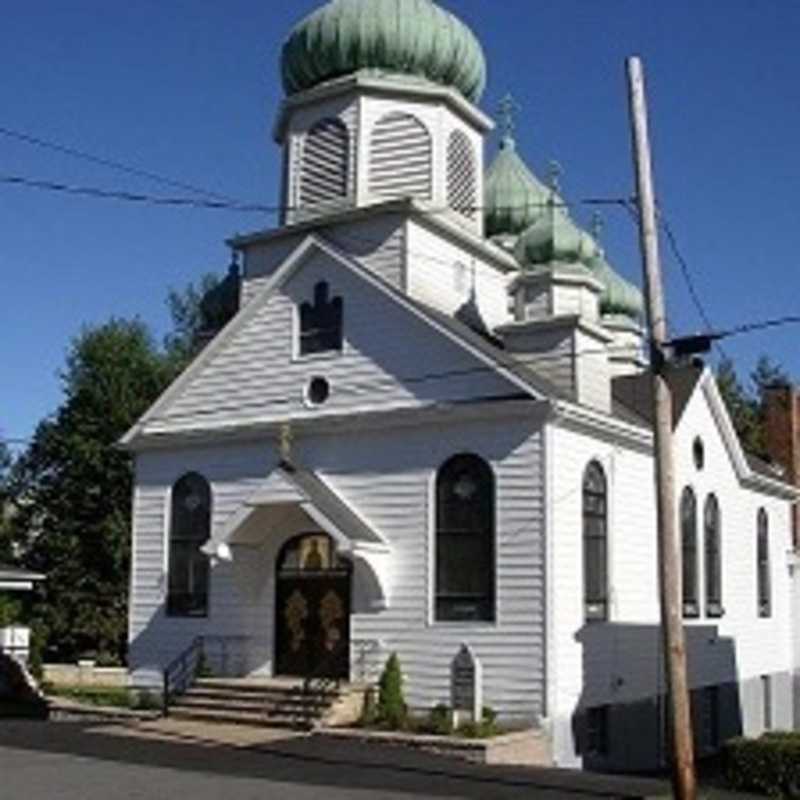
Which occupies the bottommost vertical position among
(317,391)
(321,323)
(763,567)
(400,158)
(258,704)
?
(258,704)

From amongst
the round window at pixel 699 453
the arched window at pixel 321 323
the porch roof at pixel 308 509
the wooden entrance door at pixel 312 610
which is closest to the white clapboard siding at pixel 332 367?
the arched window at pixel 321 323

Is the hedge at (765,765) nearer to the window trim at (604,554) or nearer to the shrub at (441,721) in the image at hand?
the shrub at (441,721)

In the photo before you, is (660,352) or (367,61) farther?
(367,61)

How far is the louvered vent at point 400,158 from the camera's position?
90.8 feet

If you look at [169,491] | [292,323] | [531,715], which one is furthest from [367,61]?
[531,715]

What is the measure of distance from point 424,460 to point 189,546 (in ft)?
20.3

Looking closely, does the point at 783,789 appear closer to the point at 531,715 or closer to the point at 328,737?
the point at 531,715

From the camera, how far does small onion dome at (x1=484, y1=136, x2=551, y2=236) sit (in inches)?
1407

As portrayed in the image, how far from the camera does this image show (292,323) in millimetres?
25875

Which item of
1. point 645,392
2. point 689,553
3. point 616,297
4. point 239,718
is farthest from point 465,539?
point 616,297

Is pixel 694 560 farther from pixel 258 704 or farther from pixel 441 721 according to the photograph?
pixel 258 704

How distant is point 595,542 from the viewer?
78.3 ft

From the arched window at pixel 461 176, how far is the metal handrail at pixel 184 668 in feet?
35.7

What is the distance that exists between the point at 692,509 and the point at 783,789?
11.6 m
